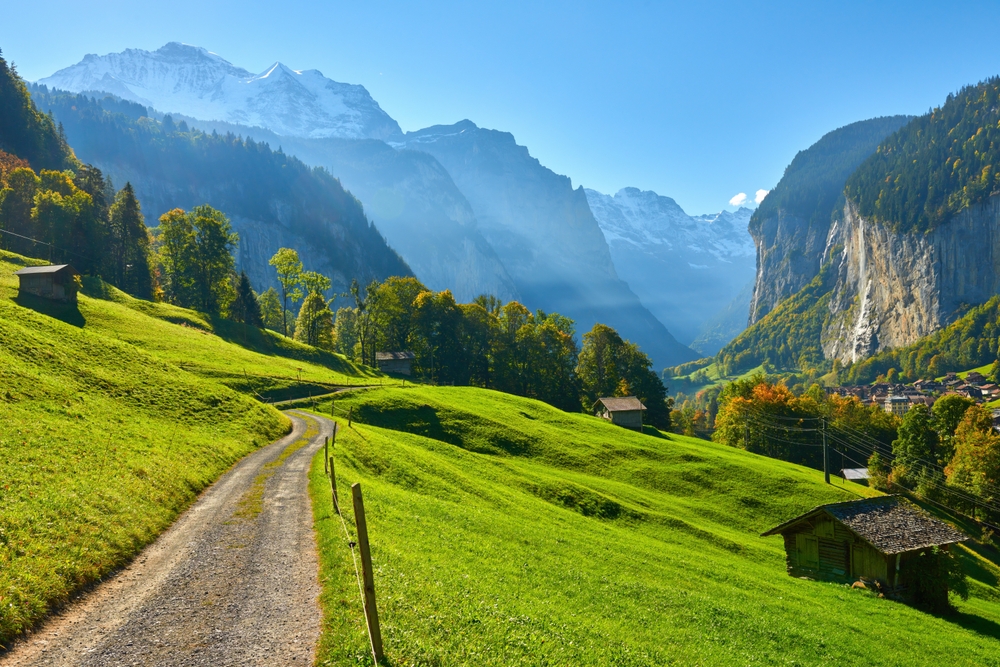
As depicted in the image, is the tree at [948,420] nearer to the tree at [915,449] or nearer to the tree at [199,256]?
the tree at [915,449]

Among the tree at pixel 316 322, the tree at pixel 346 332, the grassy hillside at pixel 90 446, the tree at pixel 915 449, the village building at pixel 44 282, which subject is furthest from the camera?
the tree at pixel 346 332

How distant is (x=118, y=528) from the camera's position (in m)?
17.6

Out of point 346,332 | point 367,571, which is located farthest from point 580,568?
point 346,332

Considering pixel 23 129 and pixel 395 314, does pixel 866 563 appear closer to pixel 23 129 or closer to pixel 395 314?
pixel 395 314

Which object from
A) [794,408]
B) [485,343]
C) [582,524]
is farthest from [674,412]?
[582,524]

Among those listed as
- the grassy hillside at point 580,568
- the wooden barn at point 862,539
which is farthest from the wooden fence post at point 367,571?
the wooden barn at point 862,539

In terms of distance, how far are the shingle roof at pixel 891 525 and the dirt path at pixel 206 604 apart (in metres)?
38.7

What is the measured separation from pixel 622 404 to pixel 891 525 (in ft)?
191

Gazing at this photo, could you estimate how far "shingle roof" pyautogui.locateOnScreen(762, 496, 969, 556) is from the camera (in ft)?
120

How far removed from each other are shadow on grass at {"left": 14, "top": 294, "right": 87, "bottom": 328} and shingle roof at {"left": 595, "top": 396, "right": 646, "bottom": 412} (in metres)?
81.1

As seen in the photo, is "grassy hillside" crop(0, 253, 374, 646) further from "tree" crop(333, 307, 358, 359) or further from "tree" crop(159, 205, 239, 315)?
"tree" crop(333, 307, 358, 359)

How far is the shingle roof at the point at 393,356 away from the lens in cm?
11394

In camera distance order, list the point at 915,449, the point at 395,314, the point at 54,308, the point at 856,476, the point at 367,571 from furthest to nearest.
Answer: the point at 395,314 < the point at 856,476 < the point at 915,449 < the point at 54,308 < the point at 367,571

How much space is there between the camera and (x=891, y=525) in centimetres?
3872
